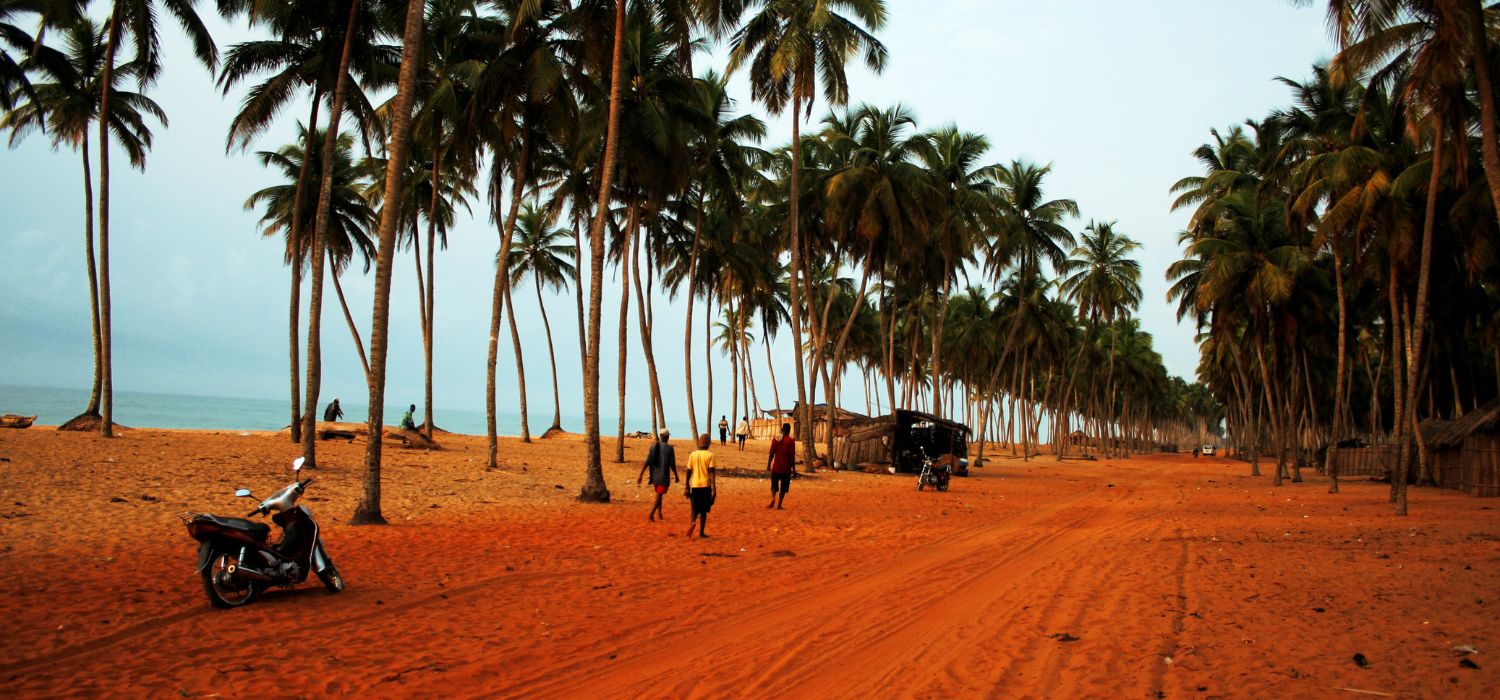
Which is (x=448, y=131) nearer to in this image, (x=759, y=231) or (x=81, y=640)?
(x=759, y=231)

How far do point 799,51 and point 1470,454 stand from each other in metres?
20.6

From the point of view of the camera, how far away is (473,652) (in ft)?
20.2

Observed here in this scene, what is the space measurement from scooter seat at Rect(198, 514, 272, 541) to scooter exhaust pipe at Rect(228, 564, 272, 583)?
262 millimetres

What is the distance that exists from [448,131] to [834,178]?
1260 cm

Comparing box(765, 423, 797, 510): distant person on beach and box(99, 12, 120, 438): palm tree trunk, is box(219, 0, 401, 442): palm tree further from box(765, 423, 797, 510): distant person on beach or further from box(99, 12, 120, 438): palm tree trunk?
box(765, 423, 797, 510): distant person on beach

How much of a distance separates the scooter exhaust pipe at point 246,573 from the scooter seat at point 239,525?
0.86 ft

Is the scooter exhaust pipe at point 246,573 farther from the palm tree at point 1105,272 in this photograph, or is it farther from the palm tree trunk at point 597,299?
the palm tree at point 1105,272

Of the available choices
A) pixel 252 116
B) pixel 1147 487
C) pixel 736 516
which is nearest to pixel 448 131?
pixel 252 116

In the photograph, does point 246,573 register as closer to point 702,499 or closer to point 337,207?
point 702,499

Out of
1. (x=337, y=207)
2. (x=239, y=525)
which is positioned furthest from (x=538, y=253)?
(x=239, y=525)

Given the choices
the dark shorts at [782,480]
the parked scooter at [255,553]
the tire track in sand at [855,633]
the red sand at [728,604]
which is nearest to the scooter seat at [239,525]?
the parked scooter at [255,553]

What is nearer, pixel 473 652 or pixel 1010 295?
pixel 473 652

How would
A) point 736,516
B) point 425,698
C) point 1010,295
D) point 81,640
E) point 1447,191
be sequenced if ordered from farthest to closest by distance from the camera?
point 1010,295 → point 1447,191 → point 736,516 → point 81,640 → point 425,698

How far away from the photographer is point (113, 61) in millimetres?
20578
